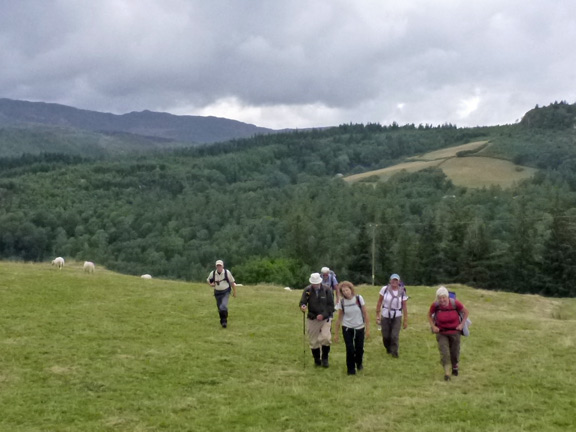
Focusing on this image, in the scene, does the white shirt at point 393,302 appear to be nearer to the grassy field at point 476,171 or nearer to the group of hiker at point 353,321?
the group of hiker at point 353,321

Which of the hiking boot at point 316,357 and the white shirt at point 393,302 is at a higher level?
the white shirt at point 393,302

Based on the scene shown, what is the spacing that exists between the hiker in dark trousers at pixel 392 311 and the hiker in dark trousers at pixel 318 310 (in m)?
2.26

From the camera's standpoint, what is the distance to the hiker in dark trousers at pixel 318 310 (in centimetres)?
1473

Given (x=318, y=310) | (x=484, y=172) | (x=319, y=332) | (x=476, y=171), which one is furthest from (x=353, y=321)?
(x=476, y=171)

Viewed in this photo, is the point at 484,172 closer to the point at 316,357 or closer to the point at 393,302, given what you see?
the point at 393,302

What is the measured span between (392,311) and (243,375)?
15.8ft

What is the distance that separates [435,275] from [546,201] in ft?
133

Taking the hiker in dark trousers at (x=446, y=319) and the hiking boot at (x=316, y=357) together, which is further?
the hiking boot at (x=316, y=357)

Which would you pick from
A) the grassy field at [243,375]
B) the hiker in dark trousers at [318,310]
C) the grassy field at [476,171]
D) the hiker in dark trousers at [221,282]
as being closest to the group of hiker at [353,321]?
the hiker in dark trousers at [318,310]

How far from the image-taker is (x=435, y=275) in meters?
75.6

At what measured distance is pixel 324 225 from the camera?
358ft

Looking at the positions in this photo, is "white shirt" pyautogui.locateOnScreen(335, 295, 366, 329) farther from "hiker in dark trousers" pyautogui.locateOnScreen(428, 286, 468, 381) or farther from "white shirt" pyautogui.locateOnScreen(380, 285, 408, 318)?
"white shirt" pyautogui.locateOnScreen(380, 285, 408, 318)

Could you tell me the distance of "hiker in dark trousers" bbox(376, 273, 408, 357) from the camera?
16.6m

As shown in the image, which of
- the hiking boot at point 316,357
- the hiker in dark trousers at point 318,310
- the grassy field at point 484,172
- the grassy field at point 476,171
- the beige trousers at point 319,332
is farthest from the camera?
the grassy field at point 476,171
